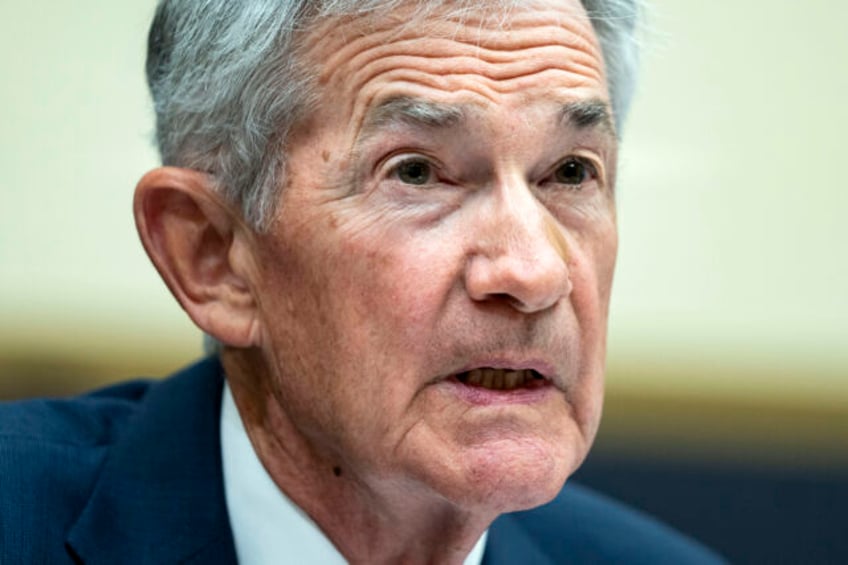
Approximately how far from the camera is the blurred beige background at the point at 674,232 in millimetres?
4203

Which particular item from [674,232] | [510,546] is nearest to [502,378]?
[510,546]

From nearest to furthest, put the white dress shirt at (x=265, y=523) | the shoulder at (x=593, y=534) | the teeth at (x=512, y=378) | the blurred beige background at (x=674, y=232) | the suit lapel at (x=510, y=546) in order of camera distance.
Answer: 1. the teeth at (x=512, y=378)
2. the white dress shirt at (x=265, y=523)
3. the suit lapel at (x=510, y=546)
4. the shoulder at (x=593, y=534)
5. the blurred beige background at (x=674, y=232)

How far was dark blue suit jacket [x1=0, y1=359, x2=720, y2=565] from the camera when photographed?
2.35 metres

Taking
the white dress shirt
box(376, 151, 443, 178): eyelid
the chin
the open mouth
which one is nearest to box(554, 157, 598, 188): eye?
box(376, 151, 443, 178): eyelid

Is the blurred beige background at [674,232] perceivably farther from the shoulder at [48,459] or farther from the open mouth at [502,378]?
the open mouth at [502,378]

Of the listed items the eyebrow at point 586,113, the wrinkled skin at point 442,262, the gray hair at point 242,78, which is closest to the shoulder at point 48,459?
the wrinkled skin at point 442,262

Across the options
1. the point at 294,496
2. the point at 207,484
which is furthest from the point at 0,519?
the point at 294,496

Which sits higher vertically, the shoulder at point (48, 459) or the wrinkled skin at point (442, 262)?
the wrinkled skin at point (442, 262)

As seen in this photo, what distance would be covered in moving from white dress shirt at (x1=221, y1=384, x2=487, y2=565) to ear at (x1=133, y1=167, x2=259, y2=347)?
0.88 ft

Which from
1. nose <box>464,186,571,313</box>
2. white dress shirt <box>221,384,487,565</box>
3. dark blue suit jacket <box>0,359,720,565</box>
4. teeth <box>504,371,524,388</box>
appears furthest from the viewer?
white dress shirt <box>221,384,487,565</box>

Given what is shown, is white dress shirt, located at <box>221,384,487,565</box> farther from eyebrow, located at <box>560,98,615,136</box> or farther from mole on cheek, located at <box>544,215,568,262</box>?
eyebrow, located at <box>560,98,615,136</box>

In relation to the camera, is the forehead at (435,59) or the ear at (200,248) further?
the ear at (200,248)

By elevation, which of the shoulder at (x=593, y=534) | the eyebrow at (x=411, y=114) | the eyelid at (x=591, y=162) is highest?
the eyelid at (x=591, y=162)

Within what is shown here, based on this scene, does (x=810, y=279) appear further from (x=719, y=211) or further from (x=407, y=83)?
(x=407, y=83)
